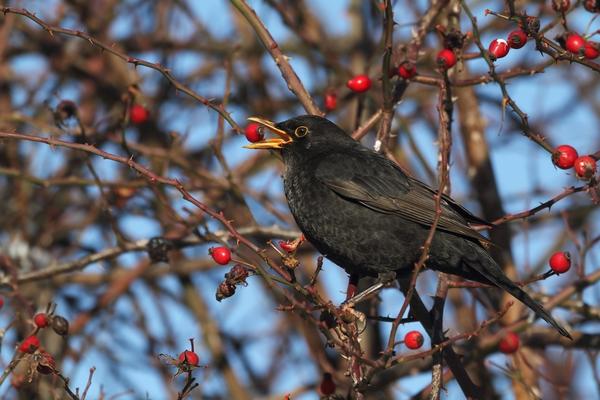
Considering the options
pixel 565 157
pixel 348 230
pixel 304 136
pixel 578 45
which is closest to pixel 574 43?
pixel 578 45

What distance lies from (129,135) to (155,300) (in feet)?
5.02

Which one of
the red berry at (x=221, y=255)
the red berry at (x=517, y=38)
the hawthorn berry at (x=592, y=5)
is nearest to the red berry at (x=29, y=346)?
the red berry at (x=221, y=255)

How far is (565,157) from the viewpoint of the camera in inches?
167

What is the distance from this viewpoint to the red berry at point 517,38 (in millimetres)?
4109

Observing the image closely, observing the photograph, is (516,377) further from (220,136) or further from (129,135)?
(129,135)

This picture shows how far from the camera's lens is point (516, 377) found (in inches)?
199

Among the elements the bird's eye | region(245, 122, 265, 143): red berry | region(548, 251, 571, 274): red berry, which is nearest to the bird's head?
the bird's eye

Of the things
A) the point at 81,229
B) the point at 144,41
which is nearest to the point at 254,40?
the point at 144,41

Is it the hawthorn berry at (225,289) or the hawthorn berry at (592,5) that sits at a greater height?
the hawthorn berry at (592,5)

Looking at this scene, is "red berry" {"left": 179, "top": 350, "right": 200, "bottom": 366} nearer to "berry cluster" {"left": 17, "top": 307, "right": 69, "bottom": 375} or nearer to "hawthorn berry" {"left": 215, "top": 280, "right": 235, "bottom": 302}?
"hawthorn berry" {"left": 215, "top": 280, "right": 235, "bottom": 302}

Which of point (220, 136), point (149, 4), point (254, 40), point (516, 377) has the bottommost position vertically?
point (516, 377)

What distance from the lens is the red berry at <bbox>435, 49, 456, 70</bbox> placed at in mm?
4477

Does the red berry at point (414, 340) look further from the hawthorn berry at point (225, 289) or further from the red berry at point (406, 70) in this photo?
the red berry at point (406, 70)

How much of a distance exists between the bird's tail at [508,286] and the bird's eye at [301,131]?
129cm
